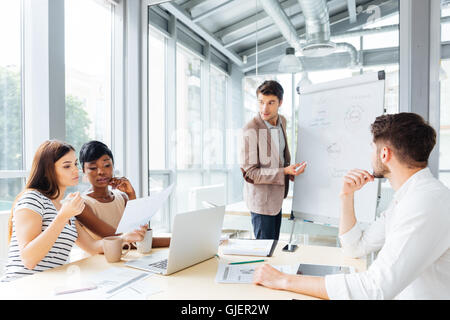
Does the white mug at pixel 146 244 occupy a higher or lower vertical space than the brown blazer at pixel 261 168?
lower

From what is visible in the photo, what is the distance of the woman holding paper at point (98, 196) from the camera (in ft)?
6.13

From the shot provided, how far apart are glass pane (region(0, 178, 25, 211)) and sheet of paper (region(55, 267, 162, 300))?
1394 mm

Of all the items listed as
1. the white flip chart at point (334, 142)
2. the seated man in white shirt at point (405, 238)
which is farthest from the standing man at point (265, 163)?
the seated man in white shirt at point (405, 238)

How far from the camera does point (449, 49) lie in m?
2.37

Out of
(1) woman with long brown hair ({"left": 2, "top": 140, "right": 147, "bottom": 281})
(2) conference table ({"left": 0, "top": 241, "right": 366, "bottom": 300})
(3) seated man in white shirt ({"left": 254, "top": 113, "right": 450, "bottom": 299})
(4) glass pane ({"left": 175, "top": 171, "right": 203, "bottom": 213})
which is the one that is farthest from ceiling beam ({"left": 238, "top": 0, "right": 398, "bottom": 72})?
(1) woman with long brown hair ({"left": 2, "top": 140, "right": 147, "bottom": 281})

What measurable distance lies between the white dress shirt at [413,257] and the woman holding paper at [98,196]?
1280 mm

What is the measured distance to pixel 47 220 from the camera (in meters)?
1.52

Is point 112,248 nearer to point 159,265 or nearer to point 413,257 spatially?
point 159,265

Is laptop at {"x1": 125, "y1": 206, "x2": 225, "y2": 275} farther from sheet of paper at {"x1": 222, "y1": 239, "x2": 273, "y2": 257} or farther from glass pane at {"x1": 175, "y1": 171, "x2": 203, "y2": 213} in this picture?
glass pane at {"x1": 175, "y1": 171, "x2": 203, "y2": 213}

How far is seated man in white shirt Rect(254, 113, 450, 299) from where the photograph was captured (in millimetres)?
1028

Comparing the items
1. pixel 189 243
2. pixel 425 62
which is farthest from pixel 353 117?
pixel 189 243

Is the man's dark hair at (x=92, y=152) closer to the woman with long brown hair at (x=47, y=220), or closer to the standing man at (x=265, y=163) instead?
the woman with long brown hair at (x=47, y=220)

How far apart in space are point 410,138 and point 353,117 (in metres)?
1.00

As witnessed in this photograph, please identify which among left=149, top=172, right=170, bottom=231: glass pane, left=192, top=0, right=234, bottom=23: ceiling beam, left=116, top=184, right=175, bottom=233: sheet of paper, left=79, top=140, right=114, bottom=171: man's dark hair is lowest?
left=149, top=172, right=170, bottom=231: glass pane
